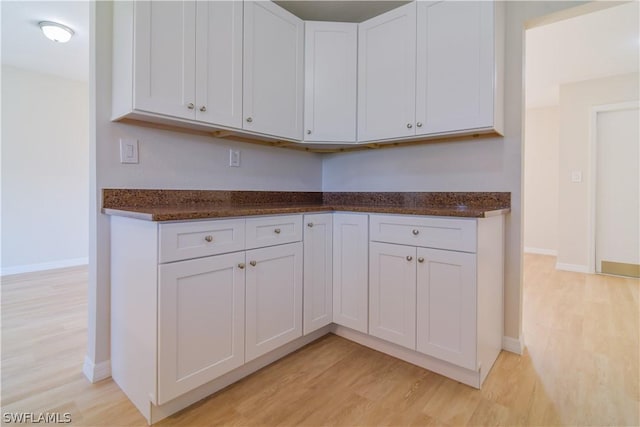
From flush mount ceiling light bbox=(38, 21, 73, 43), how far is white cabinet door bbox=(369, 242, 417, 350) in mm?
3163

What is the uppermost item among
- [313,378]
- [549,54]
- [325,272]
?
[549,54]

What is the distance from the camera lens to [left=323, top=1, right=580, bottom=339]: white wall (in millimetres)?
1843

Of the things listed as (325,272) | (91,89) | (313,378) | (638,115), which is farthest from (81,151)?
(638,115)

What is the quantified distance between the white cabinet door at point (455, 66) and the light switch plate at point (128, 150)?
160 cm

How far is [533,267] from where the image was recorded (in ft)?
13.3

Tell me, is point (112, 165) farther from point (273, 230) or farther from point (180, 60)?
point (273, 230)

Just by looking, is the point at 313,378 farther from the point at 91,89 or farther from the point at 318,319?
the point at 91,89

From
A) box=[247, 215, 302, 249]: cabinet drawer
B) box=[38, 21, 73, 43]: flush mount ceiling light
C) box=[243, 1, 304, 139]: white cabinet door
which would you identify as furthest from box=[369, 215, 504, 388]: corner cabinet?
box=[38, 21, 73, 43]: flush mount ceiling light

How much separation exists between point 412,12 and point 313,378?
2157 millimetres

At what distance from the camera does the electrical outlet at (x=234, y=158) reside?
2078 mm

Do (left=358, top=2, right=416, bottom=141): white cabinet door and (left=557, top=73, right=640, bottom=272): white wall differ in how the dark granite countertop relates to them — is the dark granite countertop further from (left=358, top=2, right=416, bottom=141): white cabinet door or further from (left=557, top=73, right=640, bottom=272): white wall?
(left=557, top=73, right=640, bottom=272): white wall

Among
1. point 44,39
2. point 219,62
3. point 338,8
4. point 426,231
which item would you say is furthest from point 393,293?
point 44,39

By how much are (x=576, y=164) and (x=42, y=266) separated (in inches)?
257

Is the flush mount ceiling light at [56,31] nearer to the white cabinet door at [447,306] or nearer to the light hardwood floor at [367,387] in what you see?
the light hardwood floor at [367,387]
